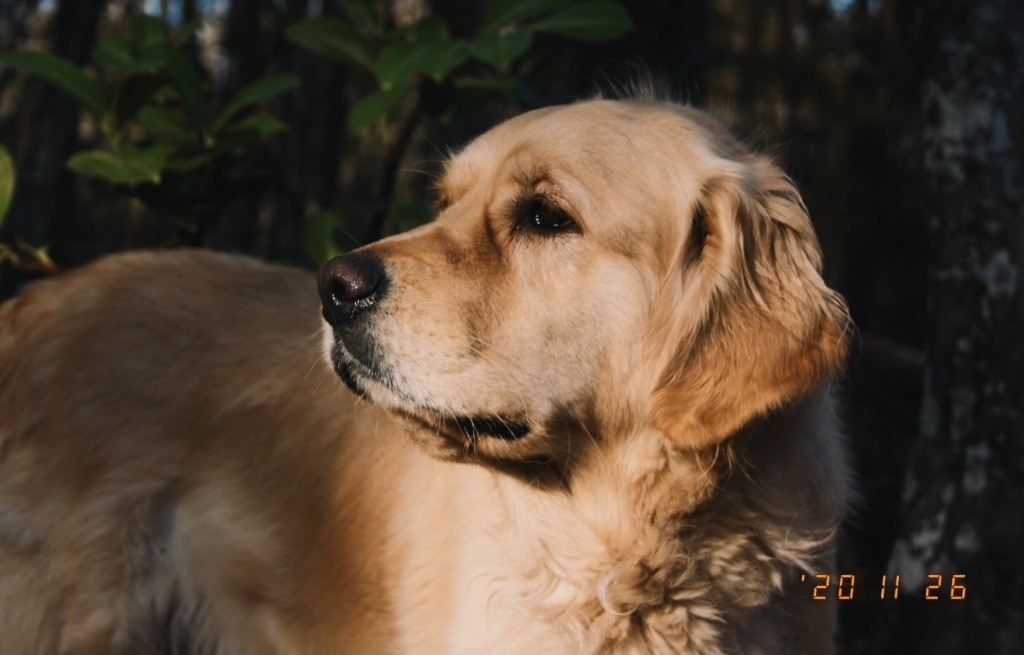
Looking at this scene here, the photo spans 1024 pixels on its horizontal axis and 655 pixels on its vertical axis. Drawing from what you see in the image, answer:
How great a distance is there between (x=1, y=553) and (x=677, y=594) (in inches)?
79.5

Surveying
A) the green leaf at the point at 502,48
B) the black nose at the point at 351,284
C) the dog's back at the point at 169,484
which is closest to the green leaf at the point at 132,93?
the dog's back at the point at 169,484

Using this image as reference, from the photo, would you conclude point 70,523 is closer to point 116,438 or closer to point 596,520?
point 116,438

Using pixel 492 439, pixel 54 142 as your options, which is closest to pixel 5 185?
pixel 54 142

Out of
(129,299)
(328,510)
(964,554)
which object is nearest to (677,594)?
(328,510)

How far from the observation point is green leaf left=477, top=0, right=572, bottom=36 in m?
3.99

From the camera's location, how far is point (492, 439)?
8.46 ft

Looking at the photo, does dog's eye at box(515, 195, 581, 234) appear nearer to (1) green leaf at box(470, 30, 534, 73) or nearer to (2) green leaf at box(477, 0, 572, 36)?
(1) green leaf at box(470, 30, 534, 73)

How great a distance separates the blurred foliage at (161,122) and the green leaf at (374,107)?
36cm

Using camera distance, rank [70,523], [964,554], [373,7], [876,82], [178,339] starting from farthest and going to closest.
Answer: [876,82], [373,7], [964,554], [178,339], [70,523]

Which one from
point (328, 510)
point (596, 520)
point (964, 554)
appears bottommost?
point (964, 554)

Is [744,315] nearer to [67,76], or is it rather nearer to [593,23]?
[593,23]

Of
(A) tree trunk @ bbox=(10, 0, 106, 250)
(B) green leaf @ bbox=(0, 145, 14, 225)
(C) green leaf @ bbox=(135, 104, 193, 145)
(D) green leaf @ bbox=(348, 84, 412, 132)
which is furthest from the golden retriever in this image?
(A) tree trunk @ bbox=(10, 0, 106, 250)

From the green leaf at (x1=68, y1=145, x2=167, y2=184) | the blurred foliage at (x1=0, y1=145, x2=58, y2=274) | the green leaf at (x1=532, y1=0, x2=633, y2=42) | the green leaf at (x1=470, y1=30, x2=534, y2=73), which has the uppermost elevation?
the green leaf at (x1=532, y1=0, x2=633, y2=42)

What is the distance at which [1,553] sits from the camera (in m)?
3.31
